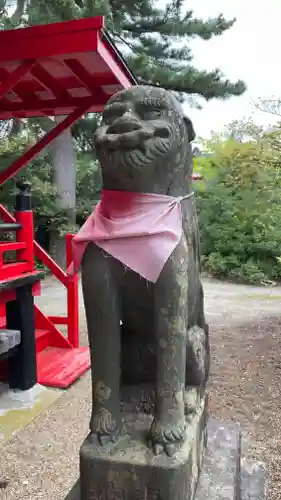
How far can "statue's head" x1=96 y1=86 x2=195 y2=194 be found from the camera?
1.31 metres

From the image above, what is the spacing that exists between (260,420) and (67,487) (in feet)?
4.74

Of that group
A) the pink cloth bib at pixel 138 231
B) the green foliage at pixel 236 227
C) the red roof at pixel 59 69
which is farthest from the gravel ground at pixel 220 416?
the green foliage at pixel 236 227

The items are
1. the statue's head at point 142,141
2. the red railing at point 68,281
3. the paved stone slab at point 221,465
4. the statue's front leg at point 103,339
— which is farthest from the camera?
the red railing at point 68,281

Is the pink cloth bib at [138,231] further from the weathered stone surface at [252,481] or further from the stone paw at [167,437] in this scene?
the weathered stone surface at [252,481]

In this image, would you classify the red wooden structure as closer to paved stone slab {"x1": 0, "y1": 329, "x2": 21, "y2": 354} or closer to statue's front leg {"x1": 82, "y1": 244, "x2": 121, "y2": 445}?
paved stone slab {"x1": 0, "y1": 329, "x2": 21, "y2": 354}

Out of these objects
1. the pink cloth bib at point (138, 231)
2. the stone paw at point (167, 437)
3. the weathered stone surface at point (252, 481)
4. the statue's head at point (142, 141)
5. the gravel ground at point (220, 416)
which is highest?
the statue's head at point (142, 141)

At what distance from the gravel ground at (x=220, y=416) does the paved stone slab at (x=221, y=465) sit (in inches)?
27.1

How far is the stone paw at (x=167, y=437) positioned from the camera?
4.52ft

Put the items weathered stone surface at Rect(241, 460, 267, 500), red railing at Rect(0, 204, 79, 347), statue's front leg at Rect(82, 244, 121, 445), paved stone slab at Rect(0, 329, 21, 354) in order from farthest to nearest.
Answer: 1. red railing at Rect(0, 204, 79, 347)
2. paved stone slab at Rect(0, 329, 21, 354)
3. weathered stone surface at Rect(241, 460, 267, 500)
4. statue's front leg at Rect(82, 244, 121, 445)

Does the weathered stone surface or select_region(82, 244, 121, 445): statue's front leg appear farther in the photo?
the weathered stone surface

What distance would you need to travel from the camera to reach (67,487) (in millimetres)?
2418

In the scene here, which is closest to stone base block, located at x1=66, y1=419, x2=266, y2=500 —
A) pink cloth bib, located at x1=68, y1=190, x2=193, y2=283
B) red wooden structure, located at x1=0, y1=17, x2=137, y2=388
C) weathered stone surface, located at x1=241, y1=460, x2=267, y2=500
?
weathered stone surface, located at x1=241, y1=460, x2=267, y2=500

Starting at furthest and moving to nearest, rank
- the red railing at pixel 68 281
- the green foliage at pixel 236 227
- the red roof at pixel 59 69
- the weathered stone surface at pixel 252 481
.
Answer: the green foliage at pixel 236 227 < the red railing at pixel 68 281 < the red roof at pixel 59 69 < the weathered stone surface at pixel 252 481

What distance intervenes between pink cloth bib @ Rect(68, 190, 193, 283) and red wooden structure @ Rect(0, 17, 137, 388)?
1.76 m
